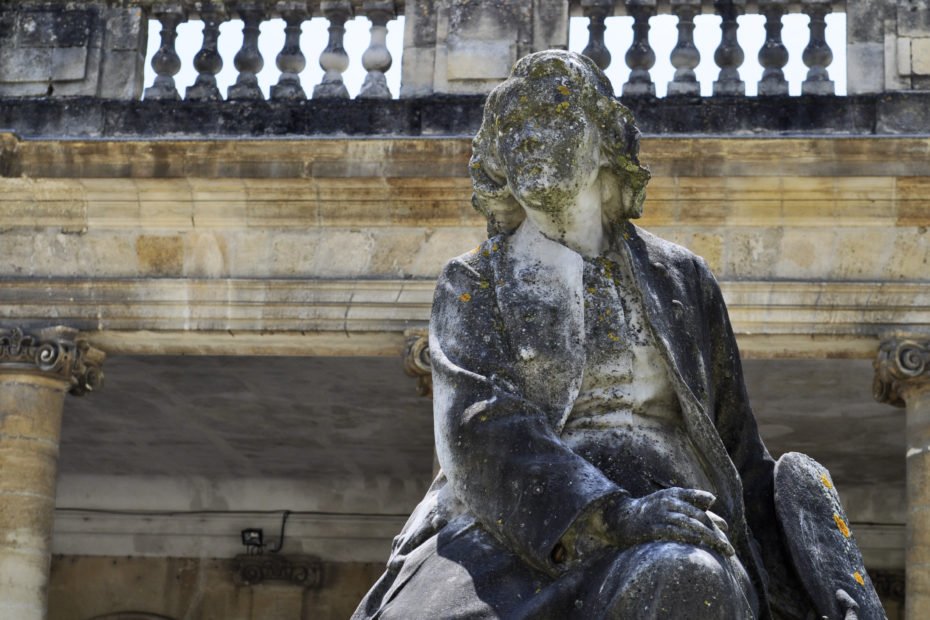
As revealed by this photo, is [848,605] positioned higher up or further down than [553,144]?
further down

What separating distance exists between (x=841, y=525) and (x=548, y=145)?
958 mm

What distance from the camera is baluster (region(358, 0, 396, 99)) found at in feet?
42.5

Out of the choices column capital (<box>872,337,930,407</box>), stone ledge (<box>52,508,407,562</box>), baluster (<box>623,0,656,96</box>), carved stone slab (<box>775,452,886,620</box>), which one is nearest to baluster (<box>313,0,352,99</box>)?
baluster (<box>623,0,656,96</box>)

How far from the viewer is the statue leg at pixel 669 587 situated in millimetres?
3953

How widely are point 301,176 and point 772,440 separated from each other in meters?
5.13

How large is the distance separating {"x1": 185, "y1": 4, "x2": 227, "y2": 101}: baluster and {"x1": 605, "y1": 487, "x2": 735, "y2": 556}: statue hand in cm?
926

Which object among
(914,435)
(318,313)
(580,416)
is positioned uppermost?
(580,416)

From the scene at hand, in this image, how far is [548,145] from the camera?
456 centimetres

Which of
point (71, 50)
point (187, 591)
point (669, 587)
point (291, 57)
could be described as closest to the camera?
point (669, 587)

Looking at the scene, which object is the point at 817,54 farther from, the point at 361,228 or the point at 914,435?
the point at 361,228

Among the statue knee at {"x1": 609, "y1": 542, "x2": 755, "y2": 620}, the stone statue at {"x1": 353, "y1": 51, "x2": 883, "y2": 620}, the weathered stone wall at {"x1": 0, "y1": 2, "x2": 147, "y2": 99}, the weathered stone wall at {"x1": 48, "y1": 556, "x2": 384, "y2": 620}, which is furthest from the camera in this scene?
the weathered stone wall at {"x1": 48, "y1": 556, "x2": 384, "y2": 620}

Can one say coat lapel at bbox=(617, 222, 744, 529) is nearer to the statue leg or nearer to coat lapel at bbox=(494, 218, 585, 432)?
coat lapel at bbox=(494, 218, 585, 432)

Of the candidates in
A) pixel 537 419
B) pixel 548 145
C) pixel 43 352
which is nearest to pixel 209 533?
pixel 43 352

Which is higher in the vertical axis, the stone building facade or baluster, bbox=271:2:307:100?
baluster, bbox=271:2:307:100
